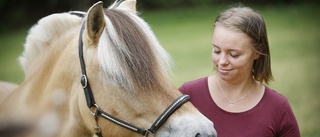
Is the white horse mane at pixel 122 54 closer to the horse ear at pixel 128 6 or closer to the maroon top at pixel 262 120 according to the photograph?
the horse ear at pixel 128 6

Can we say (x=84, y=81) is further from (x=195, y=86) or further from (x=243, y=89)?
(x=243, y=89)

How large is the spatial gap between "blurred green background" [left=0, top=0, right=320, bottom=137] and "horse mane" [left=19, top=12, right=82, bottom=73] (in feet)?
11.4

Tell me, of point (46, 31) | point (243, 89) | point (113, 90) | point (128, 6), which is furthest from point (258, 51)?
point (46, 31)

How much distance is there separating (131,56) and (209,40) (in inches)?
590

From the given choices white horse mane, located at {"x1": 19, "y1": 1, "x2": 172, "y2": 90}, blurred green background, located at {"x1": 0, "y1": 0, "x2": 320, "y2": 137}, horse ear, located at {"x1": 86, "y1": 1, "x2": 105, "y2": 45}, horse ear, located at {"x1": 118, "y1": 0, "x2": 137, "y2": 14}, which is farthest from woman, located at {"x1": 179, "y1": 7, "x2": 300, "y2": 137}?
blurred green background, located at {"x1": 0, "y1": 0, "x2": 320, "y2": 137}

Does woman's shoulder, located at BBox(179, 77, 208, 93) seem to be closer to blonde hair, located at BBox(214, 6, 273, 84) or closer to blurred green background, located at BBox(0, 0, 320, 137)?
blonde hair, located at BBox(214, 6, 273, 84)

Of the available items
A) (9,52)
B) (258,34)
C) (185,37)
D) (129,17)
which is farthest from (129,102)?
(185,37)

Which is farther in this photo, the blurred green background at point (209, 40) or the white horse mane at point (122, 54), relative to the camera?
the blurred green background at point (209, 40)

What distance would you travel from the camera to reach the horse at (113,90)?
2688 millimetres

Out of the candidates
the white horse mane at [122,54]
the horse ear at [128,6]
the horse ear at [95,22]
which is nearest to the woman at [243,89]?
the white horse mane at [122,54]

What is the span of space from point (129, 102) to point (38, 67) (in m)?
0.88

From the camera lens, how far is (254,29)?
3145 millimetres

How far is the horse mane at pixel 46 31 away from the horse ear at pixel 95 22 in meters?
0.44

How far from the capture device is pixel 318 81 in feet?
33.3
